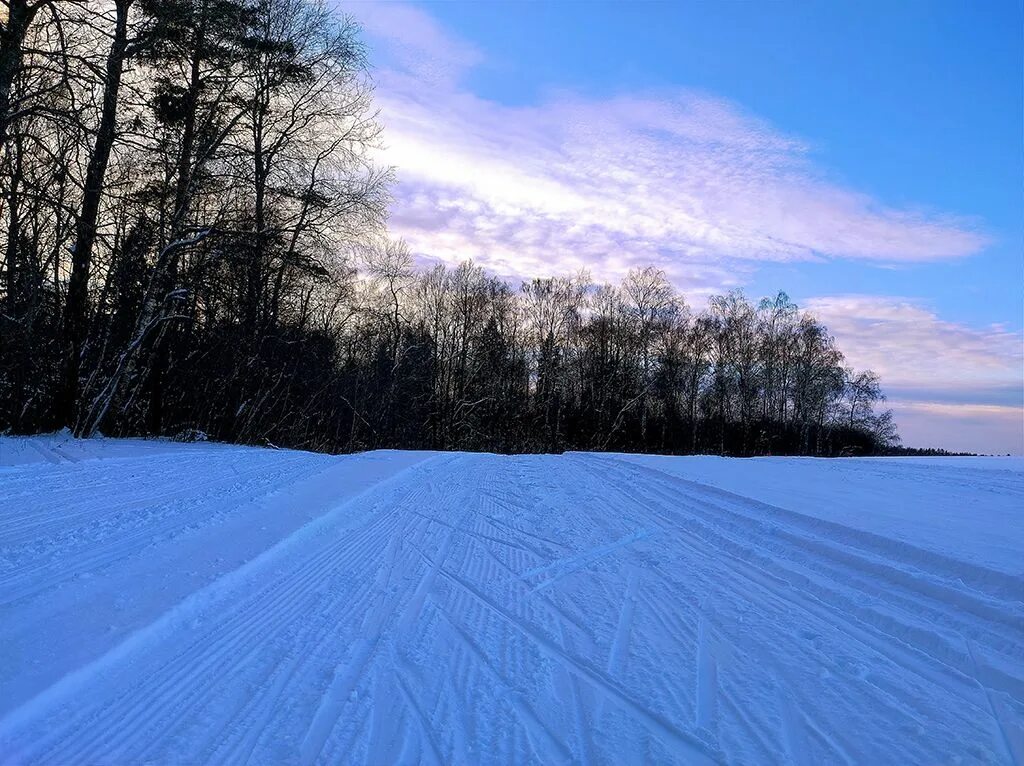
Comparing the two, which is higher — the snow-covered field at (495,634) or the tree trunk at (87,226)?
the tree trunk at (87,226)

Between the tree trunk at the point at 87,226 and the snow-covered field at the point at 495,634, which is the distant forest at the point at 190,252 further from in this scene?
the snow-covered field at the point at 495,634

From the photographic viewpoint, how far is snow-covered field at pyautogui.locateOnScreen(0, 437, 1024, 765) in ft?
8.52

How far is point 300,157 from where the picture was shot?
2117 cm

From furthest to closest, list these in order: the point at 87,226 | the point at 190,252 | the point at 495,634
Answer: the point at 190,252 → the point at 87,226 → the point at 495,634

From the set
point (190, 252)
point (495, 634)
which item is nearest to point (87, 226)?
point (190, 252)

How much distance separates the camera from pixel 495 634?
373 cm

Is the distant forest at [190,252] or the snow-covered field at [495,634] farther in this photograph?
the distant forest at [190,252]

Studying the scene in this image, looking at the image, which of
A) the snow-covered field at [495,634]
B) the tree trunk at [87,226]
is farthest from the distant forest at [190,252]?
the snow-covered field at [495,634]

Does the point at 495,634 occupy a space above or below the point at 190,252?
below

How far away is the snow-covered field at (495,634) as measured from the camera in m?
2.60

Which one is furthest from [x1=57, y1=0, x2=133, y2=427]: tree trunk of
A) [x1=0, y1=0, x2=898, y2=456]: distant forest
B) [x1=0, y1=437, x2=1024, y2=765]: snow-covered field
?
[x1=0, y1=437, x2=1024, y2=765]: snow-covered field

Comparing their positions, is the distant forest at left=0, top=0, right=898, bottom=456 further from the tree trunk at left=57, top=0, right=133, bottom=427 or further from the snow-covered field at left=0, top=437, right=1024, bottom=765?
the snow-covered field at left=0, top=437, right=1024, bottom=765

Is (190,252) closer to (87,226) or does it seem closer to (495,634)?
(87,226)

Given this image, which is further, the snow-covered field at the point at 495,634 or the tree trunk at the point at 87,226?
the tree trunk at the point at 87,226
